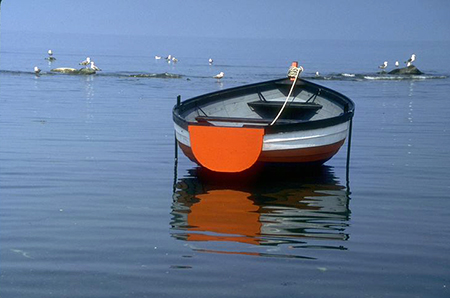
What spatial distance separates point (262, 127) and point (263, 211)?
7.82 ft

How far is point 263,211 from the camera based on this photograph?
1424 centimetres

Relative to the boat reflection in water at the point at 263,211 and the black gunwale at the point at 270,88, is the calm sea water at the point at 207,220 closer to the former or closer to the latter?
the boat reflection in water at the point at 263,211

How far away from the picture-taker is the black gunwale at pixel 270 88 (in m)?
16.4

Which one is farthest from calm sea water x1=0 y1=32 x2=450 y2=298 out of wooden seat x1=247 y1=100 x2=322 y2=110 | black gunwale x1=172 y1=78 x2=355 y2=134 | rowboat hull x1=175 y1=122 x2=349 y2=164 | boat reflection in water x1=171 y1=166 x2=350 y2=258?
wooden seat x1=247 y1=100 x2=322 y2=110

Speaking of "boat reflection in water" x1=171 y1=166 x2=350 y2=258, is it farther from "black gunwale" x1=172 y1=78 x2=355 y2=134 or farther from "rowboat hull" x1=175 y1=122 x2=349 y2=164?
"black gunwale" x1=172 y1=78 x2=355 y2=134

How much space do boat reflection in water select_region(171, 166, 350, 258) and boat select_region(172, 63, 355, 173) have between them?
54 centimetres

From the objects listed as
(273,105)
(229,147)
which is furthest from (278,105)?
(229,147)

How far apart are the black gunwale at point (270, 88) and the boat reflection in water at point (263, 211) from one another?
1.18m

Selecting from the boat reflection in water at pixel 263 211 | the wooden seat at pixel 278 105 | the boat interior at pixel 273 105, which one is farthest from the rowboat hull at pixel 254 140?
the wooden seat at pixel 278 105

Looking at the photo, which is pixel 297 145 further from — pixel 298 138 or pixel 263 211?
pixel 263 211

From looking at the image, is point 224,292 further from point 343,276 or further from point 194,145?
point 194,145

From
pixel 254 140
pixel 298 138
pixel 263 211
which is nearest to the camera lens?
pixel 263 211

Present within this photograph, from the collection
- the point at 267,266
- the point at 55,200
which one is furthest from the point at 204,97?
the point at 267,266

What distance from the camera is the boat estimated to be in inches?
631
